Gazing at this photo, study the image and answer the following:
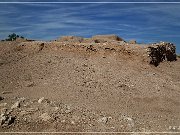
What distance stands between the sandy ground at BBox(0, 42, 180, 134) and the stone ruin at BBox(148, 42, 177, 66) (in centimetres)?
48

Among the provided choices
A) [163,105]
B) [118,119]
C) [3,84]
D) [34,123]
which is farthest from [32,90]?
[163,105]

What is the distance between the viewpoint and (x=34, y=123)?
1024 centimetres

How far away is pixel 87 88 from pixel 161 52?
7.98 meters

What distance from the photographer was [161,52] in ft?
66.6

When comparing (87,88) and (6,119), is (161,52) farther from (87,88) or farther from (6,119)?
(6,119)

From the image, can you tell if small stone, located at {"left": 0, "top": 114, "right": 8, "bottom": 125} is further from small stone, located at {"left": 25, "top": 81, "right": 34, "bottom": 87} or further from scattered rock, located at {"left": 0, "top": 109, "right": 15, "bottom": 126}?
small stone, located at {"left": 25, "top": 81, "right": 34, "bottom": 87}

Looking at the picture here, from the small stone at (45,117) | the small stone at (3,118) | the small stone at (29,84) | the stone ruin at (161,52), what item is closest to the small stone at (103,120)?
the small stone at (45,117)

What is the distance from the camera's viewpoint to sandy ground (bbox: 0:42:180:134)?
10453 mm

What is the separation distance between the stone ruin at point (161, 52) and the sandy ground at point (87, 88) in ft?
1.59

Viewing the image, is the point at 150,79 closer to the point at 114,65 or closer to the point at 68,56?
the point at 114,65

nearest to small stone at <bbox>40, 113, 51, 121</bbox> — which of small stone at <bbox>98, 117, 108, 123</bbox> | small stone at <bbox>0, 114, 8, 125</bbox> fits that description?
small stone at <bbox>0, 114, 8, 125</bbox>

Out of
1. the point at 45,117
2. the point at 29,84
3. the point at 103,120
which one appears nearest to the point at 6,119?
the point at 45,117

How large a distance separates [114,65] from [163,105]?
4.46m

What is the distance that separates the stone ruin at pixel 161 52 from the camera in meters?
18.2
